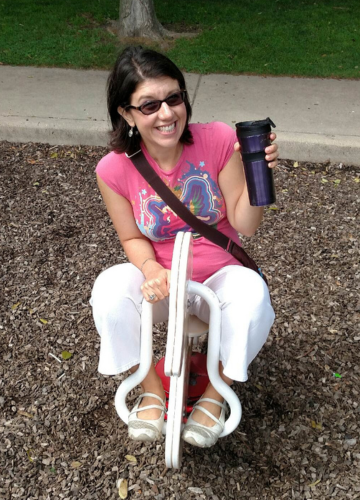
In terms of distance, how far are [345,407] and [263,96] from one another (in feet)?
12.3

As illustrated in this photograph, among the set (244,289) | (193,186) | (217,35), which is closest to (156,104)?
(193,186)

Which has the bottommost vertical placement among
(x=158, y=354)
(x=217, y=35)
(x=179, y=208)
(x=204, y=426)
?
(x=217, y=35)

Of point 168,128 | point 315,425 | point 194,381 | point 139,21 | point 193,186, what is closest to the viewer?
point 168,128

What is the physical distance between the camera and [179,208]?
217 centimetres

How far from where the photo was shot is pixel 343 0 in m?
8.75

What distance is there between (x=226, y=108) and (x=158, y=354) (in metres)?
3.06

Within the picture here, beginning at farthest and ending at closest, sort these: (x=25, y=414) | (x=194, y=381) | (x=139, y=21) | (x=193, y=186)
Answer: (x=139, y=21) < (x=25, y=414) < (x=194, y=381) < (x=193, y=186)

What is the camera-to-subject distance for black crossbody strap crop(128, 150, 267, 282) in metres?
2.17

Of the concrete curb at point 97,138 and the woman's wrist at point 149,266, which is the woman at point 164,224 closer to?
the woman's wrist at point 149,266

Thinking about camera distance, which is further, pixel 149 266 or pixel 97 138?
pixel 97 138

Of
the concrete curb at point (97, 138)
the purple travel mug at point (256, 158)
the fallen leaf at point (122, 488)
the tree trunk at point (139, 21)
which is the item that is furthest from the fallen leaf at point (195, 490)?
the tree trunk at point (139, 21)

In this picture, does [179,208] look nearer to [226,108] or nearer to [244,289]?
[244,289]

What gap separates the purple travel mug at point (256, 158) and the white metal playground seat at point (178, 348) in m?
0.29

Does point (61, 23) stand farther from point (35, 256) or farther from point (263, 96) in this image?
point (35, 256)
